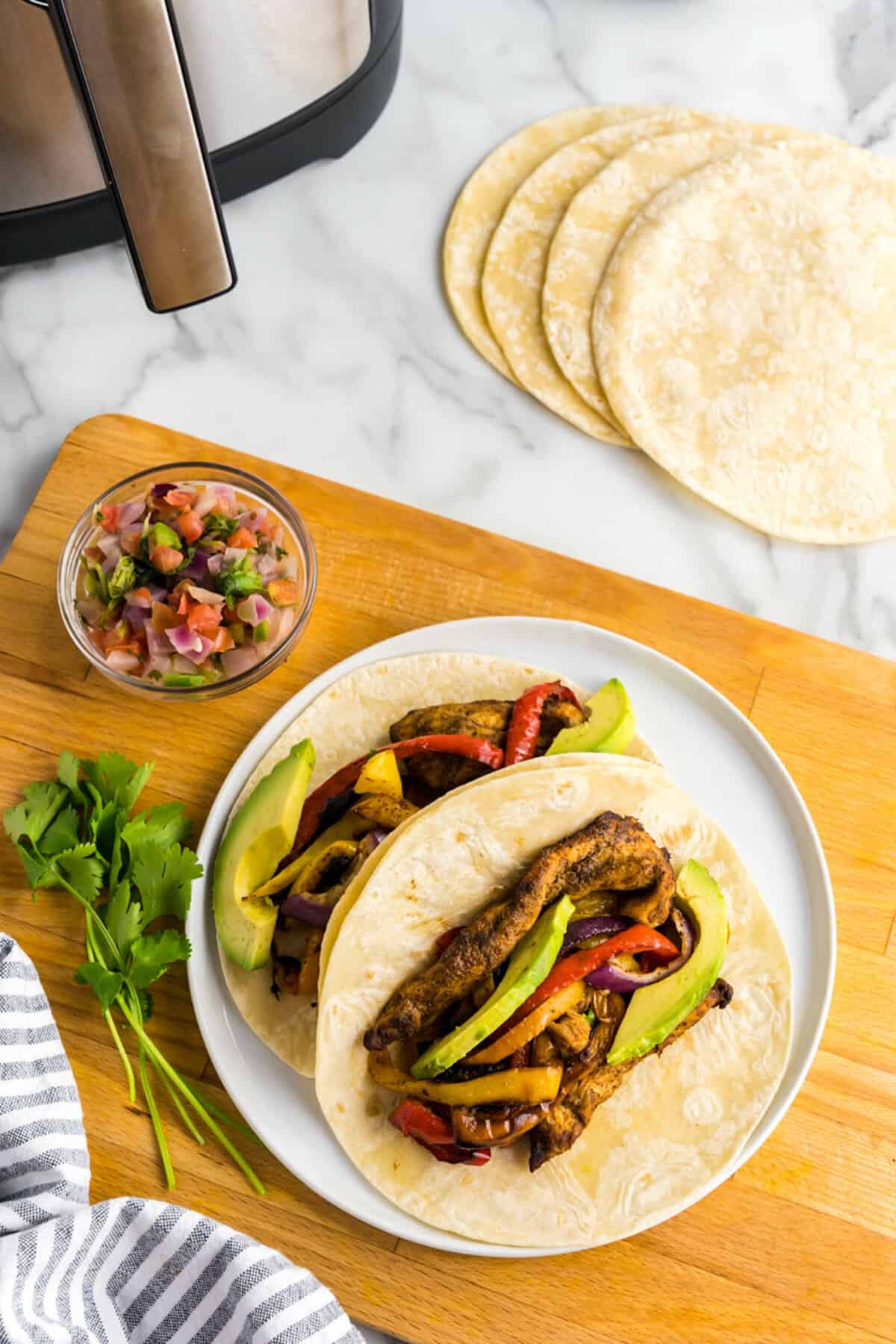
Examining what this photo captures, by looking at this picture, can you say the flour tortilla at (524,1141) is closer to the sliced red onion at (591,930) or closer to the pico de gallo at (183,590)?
the sliced red onion at (591,930)

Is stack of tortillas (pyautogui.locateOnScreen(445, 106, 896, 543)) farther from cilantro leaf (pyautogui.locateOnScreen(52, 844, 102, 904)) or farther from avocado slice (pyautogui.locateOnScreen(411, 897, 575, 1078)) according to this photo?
cilantro leaf (pyautogui.locateOnScreen(52, 844, 102, 904))

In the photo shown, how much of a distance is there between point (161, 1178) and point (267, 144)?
2.43 m

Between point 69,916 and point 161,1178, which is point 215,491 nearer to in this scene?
point 69,916

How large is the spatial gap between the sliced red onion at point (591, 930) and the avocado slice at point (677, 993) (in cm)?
12

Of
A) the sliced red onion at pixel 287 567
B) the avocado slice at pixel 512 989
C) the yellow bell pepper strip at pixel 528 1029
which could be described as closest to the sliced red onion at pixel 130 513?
the sliced red onion at pixel 287 567

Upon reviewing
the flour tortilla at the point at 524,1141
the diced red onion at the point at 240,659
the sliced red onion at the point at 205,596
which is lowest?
the flour tortilla at the point at 524,1141

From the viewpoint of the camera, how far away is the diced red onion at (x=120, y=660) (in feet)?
8.33

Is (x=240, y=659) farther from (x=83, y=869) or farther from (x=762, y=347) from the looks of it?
(x=762, y=347)

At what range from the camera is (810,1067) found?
8.21 feet

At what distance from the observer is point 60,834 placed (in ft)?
8.11

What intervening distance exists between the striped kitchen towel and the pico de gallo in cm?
73

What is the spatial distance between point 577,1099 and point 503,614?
1.11 m

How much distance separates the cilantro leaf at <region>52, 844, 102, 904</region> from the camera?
95.4 inches

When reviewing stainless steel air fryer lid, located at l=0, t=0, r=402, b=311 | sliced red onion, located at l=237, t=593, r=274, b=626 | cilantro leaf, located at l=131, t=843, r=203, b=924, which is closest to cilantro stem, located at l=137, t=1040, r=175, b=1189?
cilantro leaf, located at l=131, t=843, r=203, b=924
